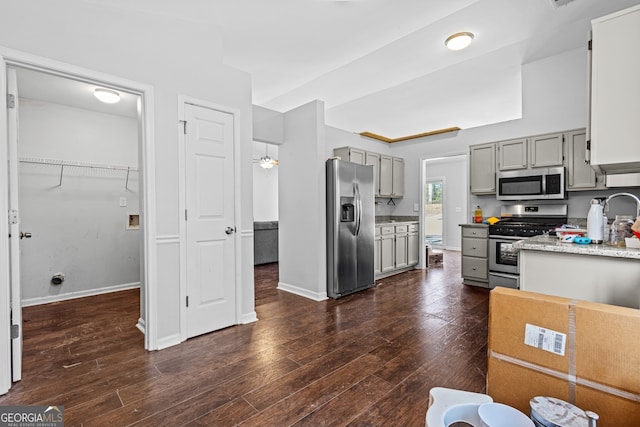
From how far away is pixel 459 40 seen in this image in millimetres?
3479

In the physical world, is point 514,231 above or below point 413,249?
above

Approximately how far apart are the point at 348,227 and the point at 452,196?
5635 mm

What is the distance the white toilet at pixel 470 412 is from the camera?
2.80 feet

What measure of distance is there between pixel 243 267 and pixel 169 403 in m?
1.42

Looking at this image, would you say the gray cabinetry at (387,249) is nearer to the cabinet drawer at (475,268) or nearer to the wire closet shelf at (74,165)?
the cabinet drawer at (475,268)

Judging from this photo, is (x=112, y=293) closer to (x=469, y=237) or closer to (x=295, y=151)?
(x=295, y=151)

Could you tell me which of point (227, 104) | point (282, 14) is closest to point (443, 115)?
point (282, 14)

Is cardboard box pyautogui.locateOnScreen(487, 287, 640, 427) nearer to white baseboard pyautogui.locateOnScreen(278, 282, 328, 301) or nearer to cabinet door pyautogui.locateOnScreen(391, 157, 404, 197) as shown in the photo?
white baseboard pyautogui.locateOnScreen(278, 282, 328, 301)

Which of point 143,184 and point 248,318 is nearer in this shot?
point 143,184

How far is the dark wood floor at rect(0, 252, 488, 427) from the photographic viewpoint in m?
1.71

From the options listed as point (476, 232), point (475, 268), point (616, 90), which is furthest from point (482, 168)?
point (616, 90)

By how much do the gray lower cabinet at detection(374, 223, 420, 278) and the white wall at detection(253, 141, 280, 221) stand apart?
358 centimetres

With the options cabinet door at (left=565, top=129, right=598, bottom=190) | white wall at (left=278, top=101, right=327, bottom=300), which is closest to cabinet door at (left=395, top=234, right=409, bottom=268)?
white wall at (left=278, top=101, right=327, bottom=300)

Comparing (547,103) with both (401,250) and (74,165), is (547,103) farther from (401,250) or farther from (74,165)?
(74,165)
